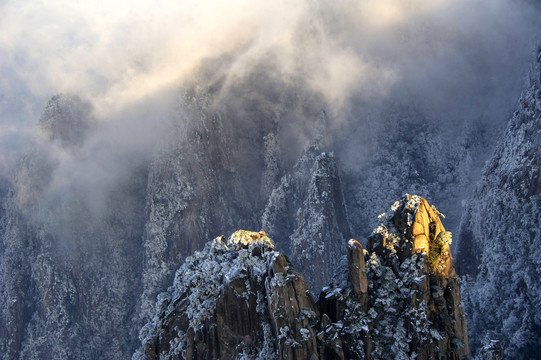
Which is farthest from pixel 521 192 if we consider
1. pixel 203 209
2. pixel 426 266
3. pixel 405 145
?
pixel 203 209

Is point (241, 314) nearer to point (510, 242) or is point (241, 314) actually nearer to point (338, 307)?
point (338, 307)

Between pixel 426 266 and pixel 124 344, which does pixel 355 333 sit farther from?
pixel 124 344

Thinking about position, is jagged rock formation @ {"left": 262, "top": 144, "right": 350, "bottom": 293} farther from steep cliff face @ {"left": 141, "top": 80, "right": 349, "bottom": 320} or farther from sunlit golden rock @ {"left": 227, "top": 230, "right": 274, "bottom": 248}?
sunlit golden rock @ {"left": 227, "top": 230, "right": 274, "bottom": 248}

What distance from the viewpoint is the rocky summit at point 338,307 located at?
74.0 meters

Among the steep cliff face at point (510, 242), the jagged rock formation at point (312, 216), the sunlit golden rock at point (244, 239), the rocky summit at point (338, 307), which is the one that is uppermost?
the jagged rock formation at point (312, 216)

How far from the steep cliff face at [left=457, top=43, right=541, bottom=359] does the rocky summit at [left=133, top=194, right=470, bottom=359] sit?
34533 mm

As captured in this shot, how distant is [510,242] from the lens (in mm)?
118125

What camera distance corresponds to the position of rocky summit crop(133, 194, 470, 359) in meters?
74.0

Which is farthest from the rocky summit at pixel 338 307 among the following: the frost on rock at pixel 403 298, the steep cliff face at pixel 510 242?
the steep cliff face at pixel 510 242

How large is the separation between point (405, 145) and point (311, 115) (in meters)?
23.5

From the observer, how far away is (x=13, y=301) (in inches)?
6388

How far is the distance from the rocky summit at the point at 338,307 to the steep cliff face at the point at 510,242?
34.5 meters

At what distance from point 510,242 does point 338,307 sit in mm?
52106

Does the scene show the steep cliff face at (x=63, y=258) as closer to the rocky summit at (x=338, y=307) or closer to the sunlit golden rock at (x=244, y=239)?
the sunlit golden rock at (x=244, y=239)
